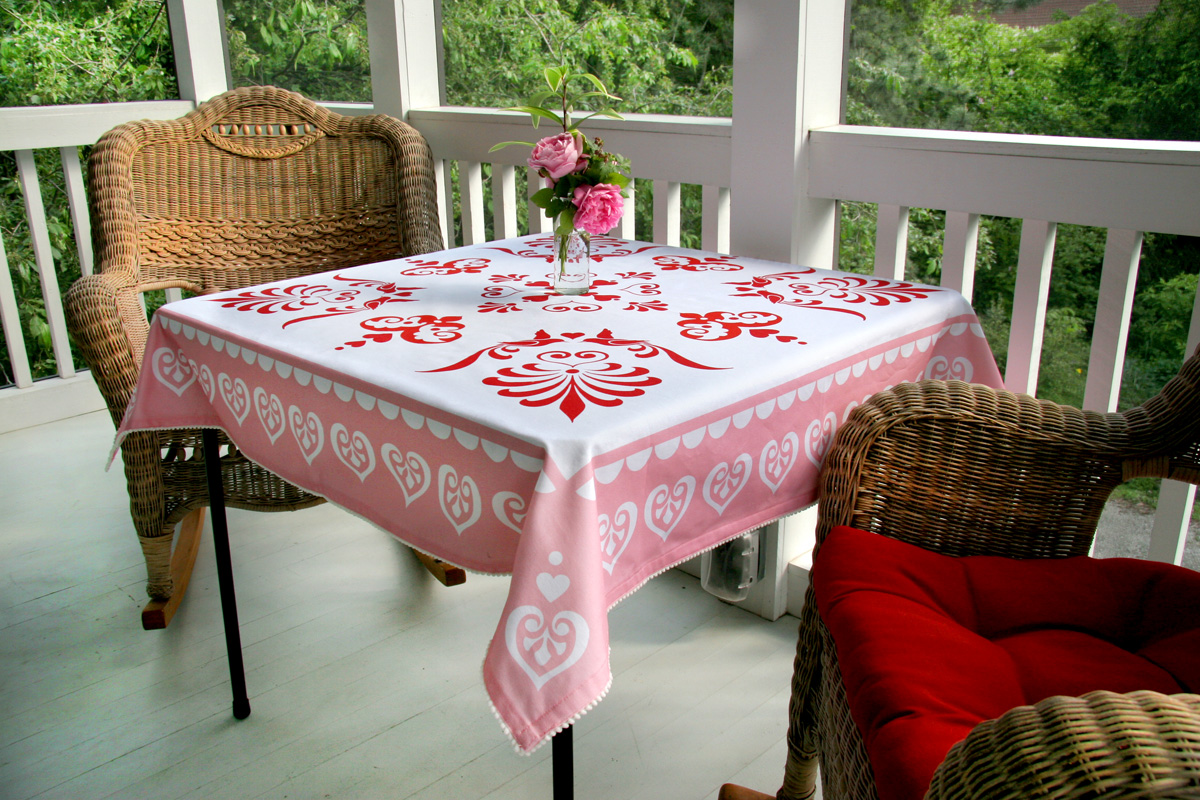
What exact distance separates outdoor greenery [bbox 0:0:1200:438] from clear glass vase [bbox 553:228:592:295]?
82cm

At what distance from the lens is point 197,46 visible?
3225 mm

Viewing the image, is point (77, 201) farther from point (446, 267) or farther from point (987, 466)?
point (987, 466)

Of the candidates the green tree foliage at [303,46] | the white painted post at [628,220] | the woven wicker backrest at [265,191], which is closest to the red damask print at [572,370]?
the white painted post at [628,220]

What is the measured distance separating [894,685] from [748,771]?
75 cm

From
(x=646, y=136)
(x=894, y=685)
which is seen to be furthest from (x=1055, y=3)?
(x=894, y=685)

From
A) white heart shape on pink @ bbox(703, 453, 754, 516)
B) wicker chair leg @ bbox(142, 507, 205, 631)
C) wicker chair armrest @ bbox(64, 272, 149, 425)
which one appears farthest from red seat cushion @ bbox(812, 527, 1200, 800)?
wicker chair leg @ bbox(142, 507, 205, 631)

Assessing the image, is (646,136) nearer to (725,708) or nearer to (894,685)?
(725,708)

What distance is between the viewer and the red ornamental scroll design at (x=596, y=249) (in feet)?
5.70

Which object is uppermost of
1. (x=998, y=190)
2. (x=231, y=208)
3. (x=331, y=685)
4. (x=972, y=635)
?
(x=998, y=190)

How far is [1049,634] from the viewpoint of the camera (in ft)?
3.34

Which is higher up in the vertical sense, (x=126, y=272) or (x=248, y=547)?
(x=126, y=272)

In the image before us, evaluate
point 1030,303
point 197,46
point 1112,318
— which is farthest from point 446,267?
point 197,46

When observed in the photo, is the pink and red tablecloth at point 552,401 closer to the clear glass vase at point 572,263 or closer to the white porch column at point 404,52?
the clear glass vase at point 572,263

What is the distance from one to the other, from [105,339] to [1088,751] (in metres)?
1.80
